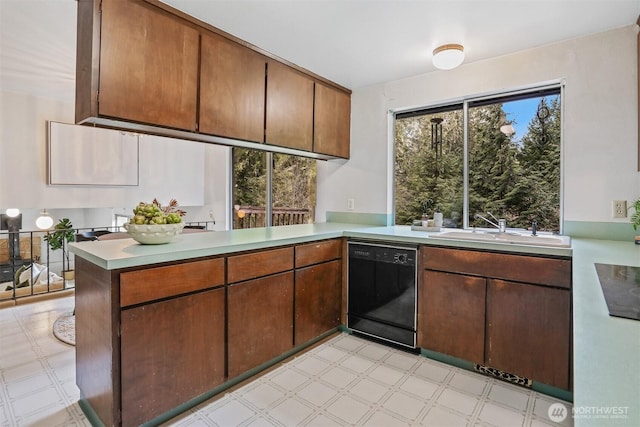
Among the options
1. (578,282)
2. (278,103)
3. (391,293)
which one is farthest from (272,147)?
(578,282)

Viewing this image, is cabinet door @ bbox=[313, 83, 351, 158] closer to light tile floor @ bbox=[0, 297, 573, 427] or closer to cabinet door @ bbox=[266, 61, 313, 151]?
cabinet door @ bbox=[266, 61, 313, 151]

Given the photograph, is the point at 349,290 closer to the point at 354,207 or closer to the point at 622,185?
the point at 354,207

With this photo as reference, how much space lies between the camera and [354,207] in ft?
11.7

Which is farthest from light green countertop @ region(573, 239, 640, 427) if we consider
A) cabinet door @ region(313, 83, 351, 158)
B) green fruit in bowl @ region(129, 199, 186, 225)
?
cabinet door @ region(313, 83, 351, 158)

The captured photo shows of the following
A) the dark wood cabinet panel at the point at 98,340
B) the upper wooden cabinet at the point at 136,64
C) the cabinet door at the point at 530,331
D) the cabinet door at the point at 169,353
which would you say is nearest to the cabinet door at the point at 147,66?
the upper wooden cabinet at the point at 136,64

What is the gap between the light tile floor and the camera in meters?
1.80

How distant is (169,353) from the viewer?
5.62ft

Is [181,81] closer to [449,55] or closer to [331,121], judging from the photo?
[331,121]

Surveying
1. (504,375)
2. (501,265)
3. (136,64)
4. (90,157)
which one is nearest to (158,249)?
(136,64)

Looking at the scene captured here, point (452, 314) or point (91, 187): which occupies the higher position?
point (91, 187)

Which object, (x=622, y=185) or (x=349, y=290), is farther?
(x=349, y=290)

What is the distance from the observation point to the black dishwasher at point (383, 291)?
250 cm

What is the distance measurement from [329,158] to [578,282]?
2.65m

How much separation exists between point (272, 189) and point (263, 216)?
0.40 m
